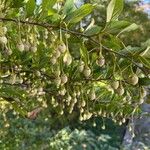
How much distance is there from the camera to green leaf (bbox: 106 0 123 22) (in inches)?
68.7

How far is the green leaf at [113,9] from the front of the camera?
1745 mm

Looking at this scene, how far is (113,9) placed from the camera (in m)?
1.75

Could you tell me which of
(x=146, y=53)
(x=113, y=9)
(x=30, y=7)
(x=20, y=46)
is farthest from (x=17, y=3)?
(x=146, y=53)

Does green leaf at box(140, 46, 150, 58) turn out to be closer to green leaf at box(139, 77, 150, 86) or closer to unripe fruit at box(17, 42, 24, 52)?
green leaf at box(139, 77, 150, 86)

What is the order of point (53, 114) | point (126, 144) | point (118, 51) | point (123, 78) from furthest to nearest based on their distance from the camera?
1. point (53, 114)
2. point (126, 144)
3. point (123, 78)
4. point (118, 51)

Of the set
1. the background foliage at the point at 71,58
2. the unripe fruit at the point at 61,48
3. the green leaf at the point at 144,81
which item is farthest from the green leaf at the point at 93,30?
the green leaf at the point at 144,81

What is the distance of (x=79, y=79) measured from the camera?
8.25 ft

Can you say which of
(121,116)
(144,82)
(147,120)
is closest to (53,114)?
(147,120)

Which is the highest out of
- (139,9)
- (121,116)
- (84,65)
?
(84,65)

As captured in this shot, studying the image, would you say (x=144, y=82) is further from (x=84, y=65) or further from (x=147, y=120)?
(x=147, y=120)

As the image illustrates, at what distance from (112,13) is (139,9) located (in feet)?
29.6

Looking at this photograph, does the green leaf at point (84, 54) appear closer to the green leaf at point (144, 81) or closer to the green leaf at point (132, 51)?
the green leaf at point (132, 51)

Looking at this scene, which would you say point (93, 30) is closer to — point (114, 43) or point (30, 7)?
point (114, 43)

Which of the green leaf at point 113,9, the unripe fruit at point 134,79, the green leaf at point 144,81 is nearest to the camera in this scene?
the green leaf at point 113,9
